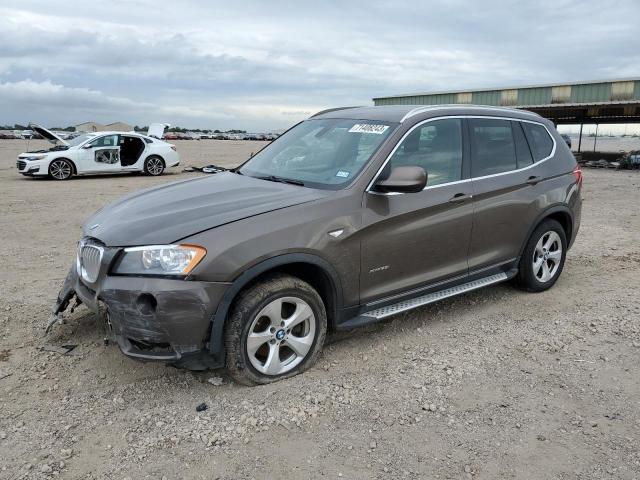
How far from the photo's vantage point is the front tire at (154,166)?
17.8 metres

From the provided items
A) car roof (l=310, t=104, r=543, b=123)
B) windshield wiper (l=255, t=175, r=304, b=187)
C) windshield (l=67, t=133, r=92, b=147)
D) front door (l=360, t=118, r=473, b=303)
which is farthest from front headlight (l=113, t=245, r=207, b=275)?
windshield (l=67, t=133, r=92, b=147)

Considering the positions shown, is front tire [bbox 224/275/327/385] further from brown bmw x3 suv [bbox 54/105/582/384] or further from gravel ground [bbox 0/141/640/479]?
gravel ground [bbox 0/141/640/479]

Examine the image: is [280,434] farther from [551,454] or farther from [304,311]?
[551,454]

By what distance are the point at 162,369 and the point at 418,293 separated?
78.5 inches

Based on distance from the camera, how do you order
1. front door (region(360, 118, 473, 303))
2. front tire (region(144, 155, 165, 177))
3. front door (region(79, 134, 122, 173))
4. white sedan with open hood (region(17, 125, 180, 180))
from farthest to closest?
front tire (region(144, 155, 165, 177))
front door (region(79, 134, 122, 173))
white sedan with open hood (region(17, 125, 180, 180))
front door (region(360, 118, 473, 303))

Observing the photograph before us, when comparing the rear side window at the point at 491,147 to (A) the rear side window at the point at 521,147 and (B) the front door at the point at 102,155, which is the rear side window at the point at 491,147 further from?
(B) the front door at the point at 102,155

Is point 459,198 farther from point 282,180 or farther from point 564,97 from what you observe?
point 564,97

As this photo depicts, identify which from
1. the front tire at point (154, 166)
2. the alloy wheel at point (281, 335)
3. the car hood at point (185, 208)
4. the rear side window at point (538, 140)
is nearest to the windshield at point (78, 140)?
the front tire at point (154, 166)

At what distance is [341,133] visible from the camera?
4.43m

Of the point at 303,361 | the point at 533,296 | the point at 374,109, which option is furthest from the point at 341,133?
the point at 533,296

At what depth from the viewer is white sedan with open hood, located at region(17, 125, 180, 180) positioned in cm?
1603

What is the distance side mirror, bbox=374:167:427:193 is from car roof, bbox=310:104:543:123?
24.6 inches

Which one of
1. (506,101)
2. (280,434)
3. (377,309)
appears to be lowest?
(280,434)

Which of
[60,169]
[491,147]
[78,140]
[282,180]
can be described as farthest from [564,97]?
[282,180]
